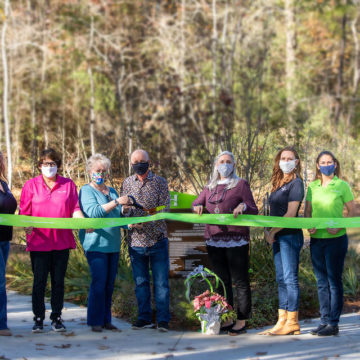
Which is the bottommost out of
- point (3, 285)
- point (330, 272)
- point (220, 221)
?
point (3, 285)

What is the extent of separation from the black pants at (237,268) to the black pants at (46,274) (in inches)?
61.2

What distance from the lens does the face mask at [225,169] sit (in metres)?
6.35

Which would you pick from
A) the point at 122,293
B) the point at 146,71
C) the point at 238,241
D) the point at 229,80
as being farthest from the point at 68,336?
the point at 146,71

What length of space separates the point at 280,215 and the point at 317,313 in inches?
65.8

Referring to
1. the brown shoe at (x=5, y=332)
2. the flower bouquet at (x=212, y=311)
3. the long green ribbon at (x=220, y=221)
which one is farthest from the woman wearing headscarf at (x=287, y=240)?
the brown shoe at (x=5, y=332)

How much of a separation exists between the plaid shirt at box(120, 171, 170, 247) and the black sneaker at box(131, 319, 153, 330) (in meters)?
0.85

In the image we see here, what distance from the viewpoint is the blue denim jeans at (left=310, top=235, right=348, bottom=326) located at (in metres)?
6.22

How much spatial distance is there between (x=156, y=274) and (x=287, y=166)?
1782 mm

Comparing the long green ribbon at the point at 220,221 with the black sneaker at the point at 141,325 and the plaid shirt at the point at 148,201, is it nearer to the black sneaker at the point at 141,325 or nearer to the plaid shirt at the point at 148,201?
the plaid shirt at the point at 148,201

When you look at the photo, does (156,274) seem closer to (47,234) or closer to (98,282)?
Result: (98,282)

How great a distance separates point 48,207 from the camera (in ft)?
21.0

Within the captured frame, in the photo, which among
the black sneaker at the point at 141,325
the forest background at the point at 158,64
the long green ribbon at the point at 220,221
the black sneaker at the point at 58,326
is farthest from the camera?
the forest background at the point at 158,64

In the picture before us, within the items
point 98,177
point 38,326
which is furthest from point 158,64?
point 38,326

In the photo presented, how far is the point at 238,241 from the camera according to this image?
6.33m
